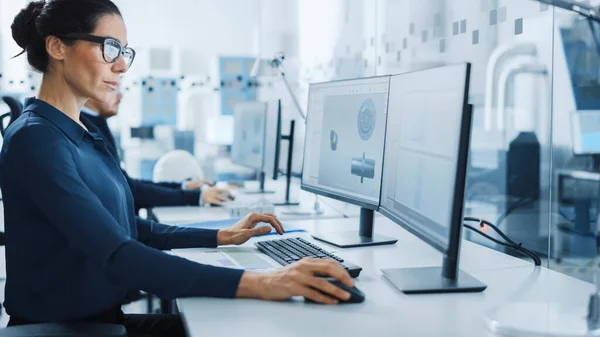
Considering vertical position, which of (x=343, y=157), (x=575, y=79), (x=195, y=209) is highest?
(x=575, y=79)

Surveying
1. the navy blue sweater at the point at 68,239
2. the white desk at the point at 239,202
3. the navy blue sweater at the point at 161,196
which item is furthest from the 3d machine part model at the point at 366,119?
the navy blue sweater at the point at 161,196

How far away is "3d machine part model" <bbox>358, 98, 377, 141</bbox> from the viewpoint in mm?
1638

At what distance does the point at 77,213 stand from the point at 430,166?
72 centimetres

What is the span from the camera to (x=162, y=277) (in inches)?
44.1

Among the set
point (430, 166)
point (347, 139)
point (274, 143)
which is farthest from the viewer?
point (274, 143)

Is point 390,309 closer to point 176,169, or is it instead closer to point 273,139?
point 273,139

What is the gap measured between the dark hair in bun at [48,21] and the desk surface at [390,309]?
659 millimetres

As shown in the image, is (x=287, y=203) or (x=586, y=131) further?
(x=287, y=203)

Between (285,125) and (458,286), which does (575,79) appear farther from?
(285,125)

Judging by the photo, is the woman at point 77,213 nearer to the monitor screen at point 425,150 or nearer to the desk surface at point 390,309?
the desk surface at point 390,309

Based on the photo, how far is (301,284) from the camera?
1.15 metres

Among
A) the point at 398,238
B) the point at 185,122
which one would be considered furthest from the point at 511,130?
the point at 185,122

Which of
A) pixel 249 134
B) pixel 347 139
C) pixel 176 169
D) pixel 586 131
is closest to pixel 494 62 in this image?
pixel 586 131

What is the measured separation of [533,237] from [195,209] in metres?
1.45
